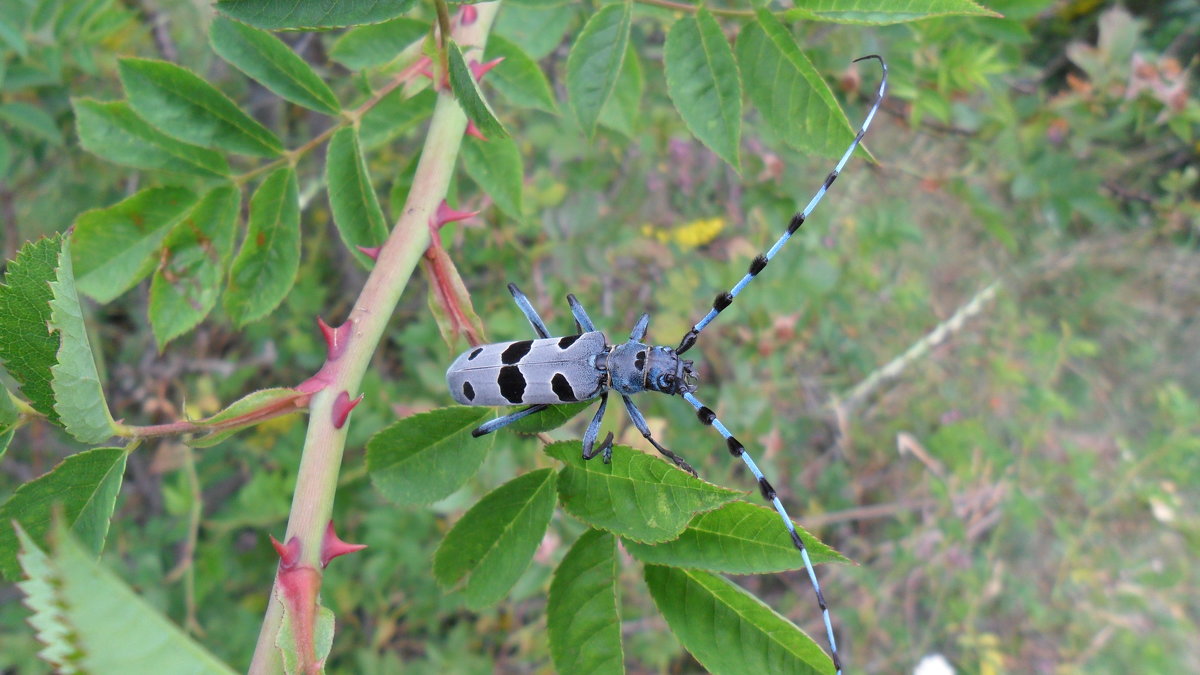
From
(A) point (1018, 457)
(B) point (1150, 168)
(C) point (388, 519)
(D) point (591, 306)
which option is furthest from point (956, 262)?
(C) point (388, 519)

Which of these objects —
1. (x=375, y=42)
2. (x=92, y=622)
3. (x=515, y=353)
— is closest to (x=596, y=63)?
(x=375, y=42)

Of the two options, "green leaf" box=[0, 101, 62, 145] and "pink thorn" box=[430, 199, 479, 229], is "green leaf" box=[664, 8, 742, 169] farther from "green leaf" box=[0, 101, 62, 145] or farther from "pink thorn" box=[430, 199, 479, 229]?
"green leaf" box=[0, 101, 62, 145]

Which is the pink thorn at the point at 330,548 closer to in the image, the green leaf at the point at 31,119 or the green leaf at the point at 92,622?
the green leaf at the point at 92,622

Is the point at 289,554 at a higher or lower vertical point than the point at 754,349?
lower

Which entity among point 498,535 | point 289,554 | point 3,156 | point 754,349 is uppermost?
point 3,156

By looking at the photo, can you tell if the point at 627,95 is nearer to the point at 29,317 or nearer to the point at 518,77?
the point at 518,77

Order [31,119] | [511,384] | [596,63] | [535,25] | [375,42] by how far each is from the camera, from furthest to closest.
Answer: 1. [31,119]
2. [535,25]
3. [375,42]
4. [511,384]
5. [596,63]

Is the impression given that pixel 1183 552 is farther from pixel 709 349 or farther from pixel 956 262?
pixel 709 349

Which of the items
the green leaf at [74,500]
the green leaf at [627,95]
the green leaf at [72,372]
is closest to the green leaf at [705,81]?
the green leaf at [627,95]
